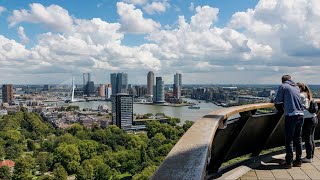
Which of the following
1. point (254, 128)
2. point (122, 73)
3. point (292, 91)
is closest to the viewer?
point (292, 91)

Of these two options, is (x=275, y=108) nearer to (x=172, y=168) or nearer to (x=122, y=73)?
(x=172, y=168)

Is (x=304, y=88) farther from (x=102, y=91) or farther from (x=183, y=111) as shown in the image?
(x=102, y=91)

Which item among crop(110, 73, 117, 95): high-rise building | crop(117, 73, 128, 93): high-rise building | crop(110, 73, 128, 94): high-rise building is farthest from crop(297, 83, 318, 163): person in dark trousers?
crop(110, 73, 117, 95): high-rise building

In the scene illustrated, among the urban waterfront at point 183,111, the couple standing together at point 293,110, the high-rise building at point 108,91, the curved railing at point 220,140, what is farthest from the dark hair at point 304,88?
the high-rise building at point 108,91

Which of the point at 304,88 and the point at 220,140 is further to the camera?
the point at 304,88

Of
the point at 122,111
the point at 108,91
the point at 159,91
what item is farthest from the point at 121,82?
the point at 122,111

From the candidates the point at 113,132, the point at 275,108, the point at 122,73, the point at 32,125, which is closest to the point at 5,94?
the point at 122,73
